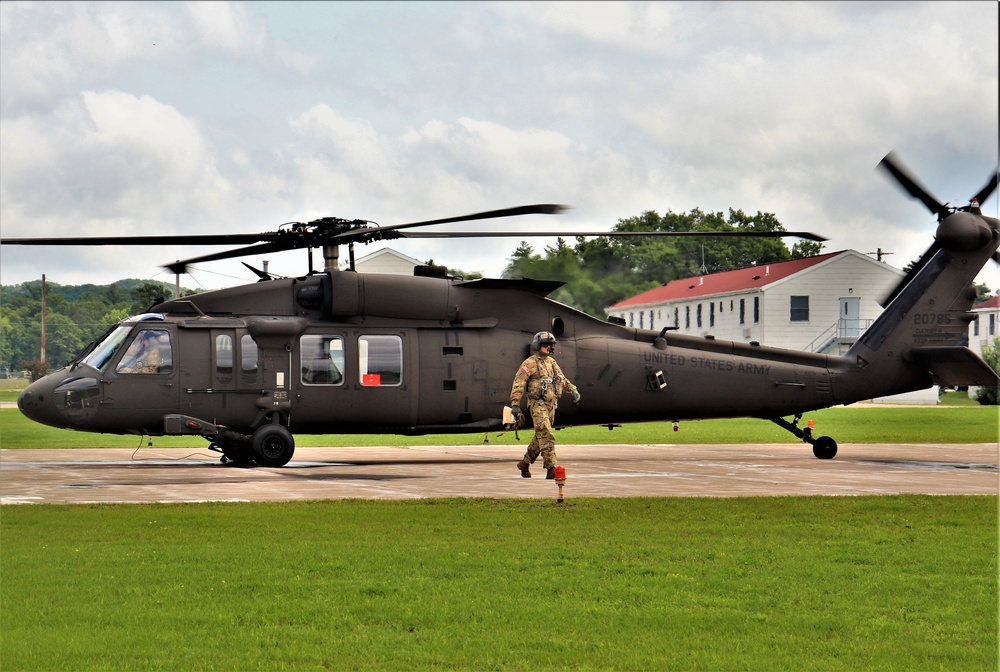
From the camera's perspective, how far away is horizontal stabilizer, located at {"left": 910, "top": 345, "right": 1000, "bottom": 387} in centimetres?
2616

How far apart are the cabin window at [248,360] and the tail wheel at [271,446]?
1.01m

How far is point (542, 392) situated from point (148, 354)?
7.97 meters

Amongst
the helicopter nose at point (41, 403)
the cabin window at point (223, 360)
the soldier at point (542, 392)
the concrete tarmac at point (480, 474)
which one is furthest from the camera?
the cabin window at point (223, 360)

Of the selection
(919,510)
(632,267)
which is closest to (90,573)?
(919,510)

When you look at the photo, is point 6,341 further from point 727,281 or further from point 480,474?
point 480,474

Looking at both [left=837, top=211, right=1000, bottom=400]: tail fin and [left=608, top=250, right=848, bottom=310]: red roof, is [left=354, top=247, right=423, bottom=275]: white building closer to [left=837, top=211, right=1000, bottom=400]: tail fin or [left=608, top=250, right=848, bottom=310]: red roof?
[left=608, top=250, right=848, bottom=310]: red roof

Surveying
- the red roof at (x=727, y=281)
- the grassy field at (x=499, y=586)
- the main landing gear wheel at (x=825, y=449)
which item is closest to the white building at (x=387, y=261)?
the red roof at (x=727, y=281)

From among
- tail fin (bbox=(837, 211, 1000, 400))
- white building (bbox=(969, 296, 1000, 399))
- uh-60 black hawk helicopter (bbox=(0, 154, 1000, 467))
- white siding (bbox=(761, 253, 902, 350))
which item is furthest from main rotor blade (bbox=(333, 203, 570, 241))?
white building (bbox=(969, 296, 1000, 399))

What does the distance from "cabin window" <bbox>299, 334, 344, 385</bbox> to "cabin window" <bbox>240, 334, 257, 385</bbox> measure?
0.88 meters

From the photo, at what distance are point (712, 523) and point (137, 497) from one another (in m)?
8.34

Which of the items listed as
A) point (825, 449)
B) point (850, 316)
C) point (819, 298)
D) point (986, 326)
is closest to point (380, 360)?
point (825, 449)

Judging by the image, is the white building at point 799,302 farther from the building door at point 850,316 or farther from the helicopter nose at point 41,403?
the helicopter nose at point 41,403

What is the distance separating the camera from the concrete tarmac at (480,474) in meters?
18.0

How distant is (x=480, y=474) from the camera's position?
2206 centimetres
